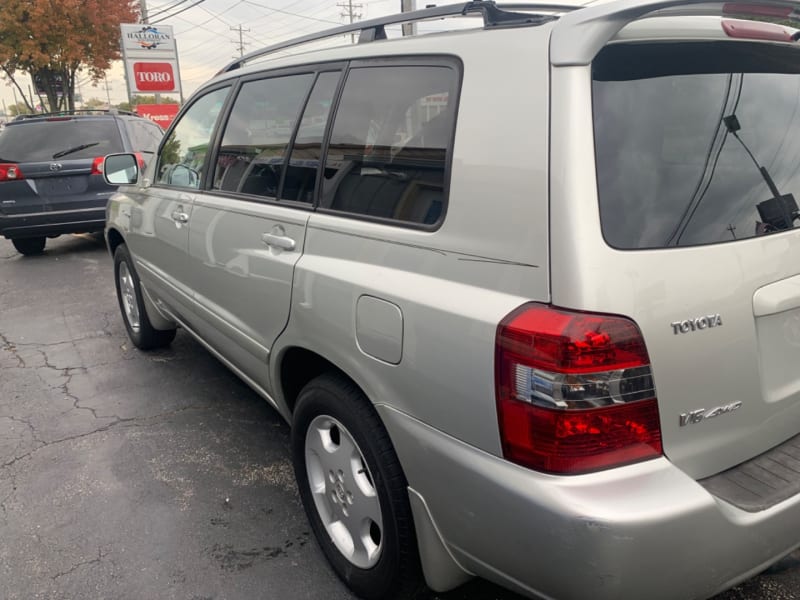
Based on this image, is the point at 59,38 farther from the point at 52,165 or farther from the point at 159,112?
the point at 52,165

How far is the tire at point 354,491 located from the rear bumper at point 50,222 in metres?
6.57

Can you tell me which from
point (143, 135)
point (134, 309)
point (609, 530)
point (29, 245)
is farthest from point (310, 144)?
point (29, 245)

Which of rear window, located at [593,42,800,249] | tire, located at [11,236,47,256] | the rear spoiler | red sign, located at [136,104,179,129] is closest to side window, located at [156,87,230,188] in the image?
the rear spoiler

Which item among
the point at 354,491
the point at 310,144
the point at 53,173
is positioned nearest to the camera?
the point at 354,491

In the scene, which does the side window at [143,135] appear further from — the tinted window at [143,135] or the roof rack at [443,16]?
the roof rack at [443,16]

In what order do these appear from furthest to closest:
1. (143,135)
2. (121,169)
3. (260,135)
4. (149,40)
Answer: (149,40), (143,135), (121,169), (260,135)

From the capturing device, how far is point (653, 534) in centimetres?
139

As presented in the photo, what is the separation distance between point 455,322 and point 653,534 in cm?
66

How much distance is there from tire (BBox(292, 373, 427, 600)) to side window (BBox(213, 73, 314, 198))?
3.15 feet

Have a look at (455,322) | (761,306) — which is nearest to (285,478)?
(455,322)

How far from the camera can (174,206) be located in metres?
3.50

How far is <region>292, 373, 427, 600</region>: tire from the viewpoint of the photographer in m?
1.92

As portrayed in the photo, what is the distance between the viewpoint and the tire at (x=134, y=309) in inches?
177

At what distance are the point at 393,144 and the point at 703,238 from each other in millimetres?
966
